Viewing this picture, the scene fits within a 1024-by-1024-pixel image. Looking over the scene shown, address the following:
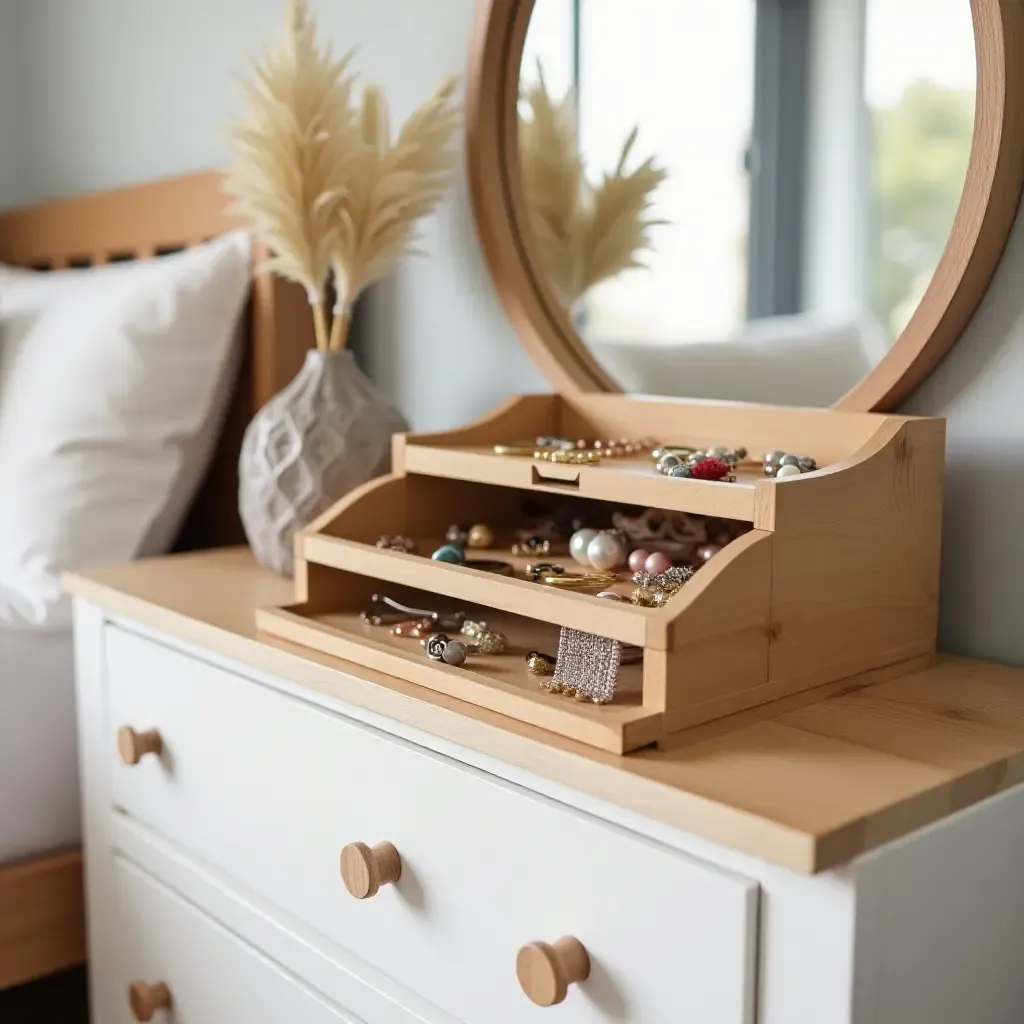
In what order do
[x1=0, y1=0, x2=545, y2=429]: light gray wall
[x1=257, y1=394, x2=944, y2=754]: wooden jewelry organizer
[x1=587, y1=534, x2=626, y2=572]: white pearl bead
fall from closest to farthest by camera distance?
[x1=257, y1=394, x2=944, y2=754]: wooden jewelry organizer, [x1=587, y1=534, x2=626, y2=572]: white pearl bead, [x1=0, y1=0, x2=545, y2=429]: light gray wall

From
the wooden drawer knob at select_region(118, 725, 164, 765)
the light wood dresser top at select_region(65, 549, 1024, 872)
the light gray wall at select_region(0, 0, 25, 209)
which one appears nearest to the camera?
the light wood dresser top at select_region(65, 549, 1024, 872)

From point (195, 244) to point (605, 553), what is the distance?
40.9 inches

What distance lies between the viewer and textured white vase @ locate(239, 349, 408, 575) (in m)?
1.28

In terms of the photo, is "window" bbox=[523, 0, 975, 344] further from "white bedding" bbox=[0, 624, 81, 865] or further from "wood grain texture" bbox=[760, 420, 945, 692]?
"white bedding" bbox=[0, 624, 81, 865]

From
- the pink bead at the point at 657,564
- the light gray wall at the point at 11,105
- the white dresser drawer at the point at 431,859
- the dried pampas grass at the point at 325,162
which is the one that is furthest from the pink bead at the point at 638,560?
the light gray wall at the point at 11,105

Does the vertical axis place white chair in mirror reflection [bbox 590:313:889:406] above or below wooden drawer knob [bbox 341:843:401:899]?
above

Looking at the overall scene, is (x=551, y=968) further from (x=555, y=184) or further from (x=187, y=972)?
(x=555, y=184)

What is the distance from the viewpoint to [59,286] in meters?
1.71

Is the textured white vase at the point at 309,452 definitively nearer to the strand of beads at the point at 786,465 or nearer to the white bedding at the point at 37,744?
the white bedding at the point at 37,744

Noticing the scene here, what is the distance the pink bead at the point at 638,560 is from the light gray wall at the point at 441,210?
0.26 m

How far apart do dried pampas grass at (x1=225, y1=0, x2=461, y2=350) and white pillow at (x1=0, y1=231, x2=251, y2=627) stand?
277 mm

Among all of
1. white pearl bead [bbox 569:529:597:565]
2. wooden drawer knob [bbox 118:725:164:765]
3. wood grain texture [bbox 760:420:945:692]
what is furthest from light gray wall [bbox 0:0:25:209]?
wood grain texture [bbox 760:420:945:692]

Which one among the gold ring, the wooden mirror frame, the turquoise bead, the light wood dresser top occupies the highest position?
the wooden mirror frame

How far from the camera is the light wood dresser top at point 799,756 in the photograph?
25.4 inches
